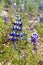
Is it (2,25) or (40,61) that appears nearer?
(40,61)

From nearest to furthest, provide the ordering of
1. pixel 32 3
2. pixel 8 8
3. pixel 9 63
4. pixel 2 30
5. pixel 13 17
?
pixel 9 63, pixel 2 30, pixel 13 17, pixel 8 8, pixel 32 3

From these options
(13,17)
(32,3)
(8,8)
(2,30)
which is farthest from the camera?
(32,3)

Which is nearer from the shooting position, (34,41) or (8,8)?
(34,41)

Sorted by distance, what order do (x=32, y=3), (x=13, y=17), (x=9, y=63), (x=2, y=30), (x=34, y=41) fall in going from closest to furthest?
(x=9, y=63), (x=34, y=41), (x=2, y=30), (x=13, y=17), (x=32, y=3)

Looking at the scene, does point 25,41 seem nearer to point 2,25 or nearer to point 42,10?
point 2,25

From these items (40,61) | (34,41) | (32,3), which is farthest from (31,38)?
(32,3)

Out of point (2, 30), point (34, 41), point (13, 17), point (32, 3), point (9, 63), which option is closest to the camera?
point (9, 63)

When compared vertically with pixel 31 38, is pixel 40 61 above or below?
below

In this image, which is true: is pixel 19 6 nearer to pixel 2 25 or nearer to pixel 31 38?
pixel 2 25

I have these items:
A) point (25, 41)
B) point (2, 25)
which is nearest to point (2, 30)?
point (2, 25)
